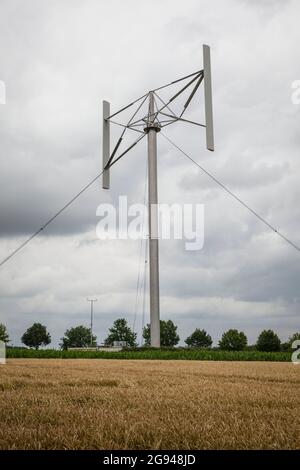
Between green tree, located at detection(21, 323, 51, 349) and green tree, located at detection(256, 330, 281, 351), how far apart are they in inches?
2222

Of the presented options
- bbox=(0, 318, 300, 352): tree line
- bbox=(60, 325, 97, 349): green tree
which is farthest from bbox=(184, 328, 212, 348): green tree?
bbox=(60, 325, 97, 349): green tree

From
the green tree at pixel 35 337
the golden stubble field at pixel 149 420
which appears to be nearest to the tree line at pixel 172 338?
the green tree at pixel 35 337

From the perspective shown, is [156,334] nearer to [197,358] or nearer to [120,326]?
[197,358]

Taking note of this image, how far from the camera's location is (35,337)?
123 m

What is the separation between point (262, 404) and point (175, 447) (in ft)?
9.58

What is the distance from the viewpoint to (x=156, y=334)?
38969mm

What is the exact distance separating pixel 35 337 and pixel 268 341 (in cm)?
6041

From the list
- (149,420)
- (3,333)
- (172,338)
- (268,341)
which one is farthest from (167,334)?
(149,420)

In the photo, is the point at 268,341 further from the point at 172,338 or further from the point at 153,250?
the point at 153,250

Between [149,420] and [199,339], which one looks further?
[199,339]

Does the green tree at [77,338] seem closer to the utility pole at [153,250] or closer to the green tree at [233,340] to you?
the green tree at [233,340]

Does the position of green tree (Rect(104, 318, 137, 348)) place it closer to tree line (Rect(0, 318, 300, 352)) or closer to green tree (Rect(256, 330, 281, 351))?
tree line (Rect(0, 318, 300, 352))

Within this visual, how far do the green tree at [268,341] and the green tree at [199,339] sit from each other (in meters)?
18.0

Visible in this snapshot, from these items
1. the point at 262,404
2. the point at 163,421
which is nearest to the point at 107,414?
the point at 163,421
